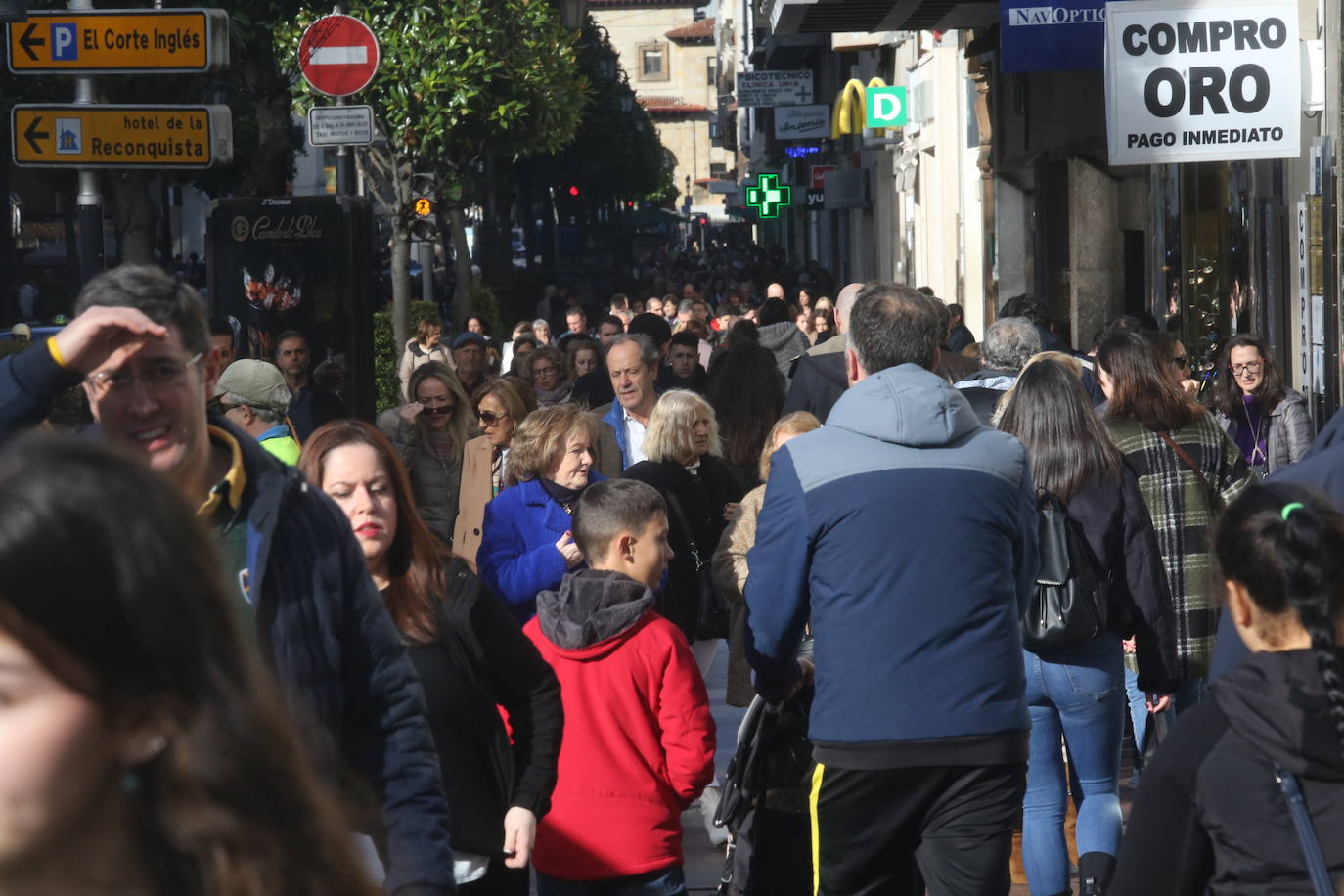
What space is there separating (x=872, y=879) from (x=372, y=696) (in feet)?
6.29

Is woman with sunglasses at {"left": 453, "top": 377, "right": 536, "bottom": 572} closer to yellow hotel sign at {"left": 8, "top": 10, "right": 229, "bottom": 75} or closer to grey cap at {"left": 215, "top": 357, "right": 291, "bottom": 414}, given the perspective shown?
grey cap at {"left": 215, "top": 357, "right": 291, "bottom": 414}

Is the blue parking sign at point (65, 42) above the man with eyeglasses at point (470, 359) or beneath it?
above

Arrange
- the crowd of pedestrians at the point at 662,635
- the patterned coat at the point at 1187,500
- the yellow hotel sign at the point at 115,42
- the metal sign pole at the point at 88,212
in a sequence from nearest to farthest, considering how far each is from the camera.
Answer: the crowd of pedestrians at the point at 662,635
the patterned coat at the point at 1187,500
the yellow hotel sign at the point at 115,42
the metal sign pole at the point at 88,212

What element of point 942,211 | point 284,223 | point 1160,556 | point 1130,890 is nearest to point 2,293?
point 942,211

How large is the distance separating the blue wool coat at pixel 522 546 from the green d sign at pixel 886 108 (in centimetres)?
2489

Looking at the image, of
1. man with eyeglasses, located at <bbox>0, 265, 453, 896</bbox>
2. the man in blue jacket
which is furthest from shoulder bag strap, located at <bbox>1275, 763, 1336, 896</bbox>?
the man in blue jacket

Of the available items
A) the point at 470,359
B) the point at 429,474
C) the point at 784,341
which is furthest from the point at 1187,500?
the point at 784,341

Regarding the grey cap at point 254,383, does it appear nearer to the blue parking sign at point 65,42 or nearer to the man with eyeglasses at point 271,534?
the blue parking sign at point 65,42

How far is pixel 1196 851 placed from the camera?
9.41ft

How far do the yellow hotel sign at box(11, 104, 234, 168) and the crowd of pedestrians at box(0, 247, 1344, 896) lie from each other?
2041 mm

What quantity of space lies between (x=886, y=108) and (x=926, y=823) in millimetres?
27400

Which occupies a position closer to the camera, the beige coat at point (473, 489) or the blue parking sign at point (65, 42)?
the beige coat at point (473, 489)

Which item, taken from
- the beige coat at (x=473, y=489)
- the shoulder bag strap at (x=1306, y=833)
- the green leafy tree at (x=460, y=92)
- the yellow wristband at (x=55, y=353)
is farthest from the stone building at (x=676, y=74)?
the shoulder bag strap at (x=1306, y=833)

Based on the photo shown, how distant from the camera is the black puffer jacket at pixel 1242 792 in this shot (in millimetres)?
2775
